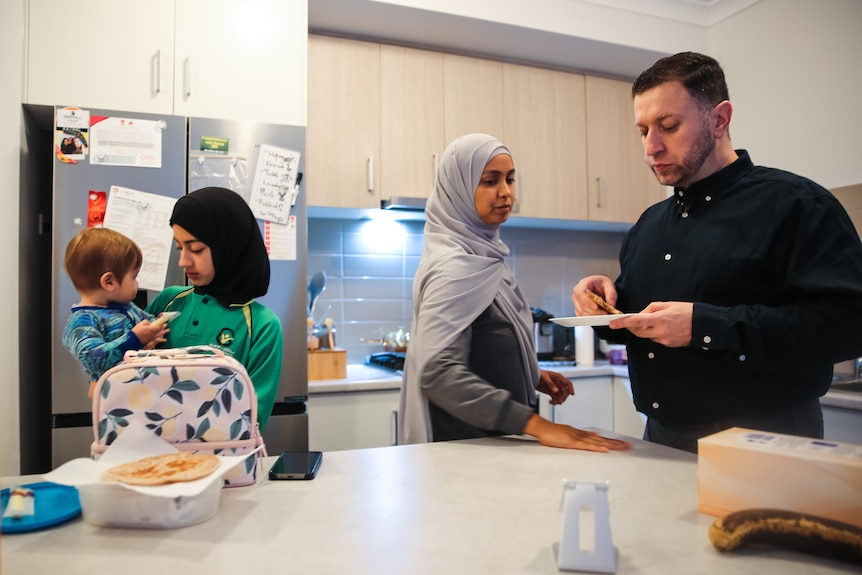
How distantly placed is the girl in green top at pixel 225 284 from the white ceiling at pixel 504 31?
1.50m

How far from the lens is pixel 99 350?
1.49 metres

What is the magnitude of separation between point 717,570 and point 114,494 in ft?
2.44

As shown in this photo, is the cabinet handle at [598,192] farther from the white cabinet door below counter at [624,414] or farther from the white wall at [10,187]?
the white wall at [10,187]

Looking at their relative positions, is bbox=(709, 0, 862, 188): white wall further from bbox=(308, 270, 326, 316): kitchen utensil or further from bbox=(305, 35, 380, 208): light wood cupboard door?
bbox=(308, 270, 326, 316): kitchen utensil

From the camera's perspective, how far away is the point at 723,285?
1.27m

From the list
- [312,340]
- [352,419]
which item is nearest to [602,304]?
[352,419]

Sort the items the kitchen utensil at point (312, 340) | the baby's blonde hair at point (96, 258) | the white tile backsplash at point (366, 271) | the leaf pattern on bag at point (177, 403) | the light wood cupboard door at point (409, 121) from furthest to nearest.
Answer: the white tile backsplash at point (366, 271) < the light wood cupboard door at point (409, 121) < the kitchen utensil at point (312, 340) < the baby's blonde hair at point (96, 258) < the leaf pattern on bag at point (177, 403)

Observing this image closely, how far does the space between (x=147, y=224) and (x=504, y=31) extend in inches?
72.4

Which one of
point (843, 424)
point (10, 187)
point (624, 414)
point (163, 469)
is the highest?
point (10, 187)

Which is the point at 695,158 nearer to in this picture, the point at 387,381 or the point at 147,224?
the point at 387,381

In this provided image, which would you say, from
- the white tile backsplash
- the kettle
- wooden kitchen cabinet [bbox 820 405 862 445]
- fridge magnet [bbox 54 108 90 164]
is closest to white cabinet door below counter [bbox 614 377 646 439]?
the kettle

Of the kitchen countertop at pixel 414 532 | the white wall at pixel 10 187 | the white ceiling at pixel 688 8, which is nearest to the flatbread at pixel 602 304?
the kitchen countertop at pixel 414 532

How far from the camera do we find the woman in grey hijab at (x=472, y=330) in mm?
1274

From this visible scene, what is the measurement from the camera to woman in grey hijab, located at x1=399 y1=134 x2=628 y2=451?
1.27 meters
